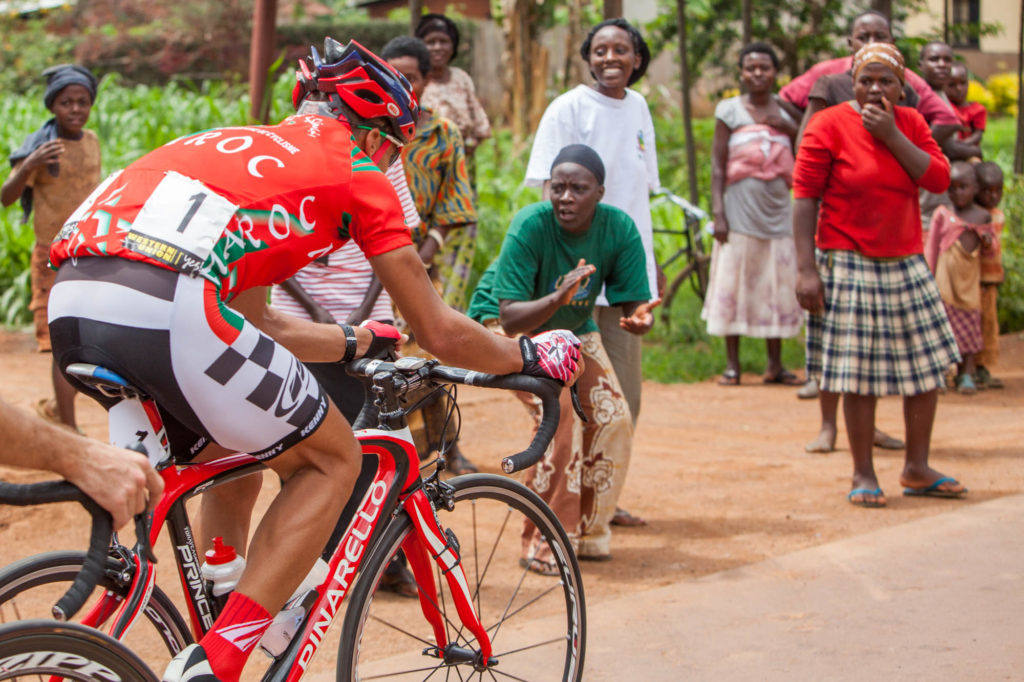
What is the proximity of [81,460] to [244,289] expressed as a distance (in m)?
0.63

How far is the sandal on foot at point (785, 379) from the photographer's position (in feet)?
28.5

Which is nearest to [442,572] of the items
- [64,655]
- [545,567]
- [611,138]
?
[64,655]

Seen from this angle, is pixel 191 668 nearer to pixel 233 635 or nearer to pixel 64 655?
pixel 233 635

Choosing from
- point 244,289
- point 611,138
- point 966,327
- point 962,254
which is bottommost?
point 966,327

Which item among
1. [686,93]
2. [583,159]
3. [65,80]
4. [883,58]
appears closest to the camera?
[583,159]

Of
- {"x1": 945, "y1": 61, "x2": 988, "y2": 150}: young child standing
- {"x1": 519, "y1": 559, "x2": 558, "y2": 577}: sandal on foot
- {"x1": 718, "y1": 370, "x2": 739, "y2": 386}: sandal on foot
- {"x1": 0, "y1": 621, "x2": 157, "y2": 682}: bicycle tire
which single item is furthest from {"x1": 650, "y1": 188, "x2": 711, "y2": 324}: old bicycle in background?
{"x1": 0, "y1": 621, "x2": 157, "y2": 682}: bicycle tire

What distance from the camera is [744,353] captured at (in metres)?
9.66

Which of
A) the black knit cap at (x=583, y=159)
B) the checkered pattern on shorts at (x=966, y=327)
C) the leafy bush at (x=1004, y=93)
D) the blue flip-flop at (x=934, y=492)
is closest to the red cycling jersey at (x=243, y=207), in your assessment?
the black knit cap at (x=583, y=159)

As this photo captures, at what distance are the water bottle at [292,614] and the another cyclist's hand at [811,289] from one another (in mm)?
3659

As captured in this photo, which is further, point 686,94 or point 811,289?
point 686,94

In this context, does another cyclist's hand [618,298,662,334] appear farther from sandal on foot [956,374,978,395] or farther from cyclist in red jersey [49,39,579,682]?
sandal on foot [956,374,978,395]

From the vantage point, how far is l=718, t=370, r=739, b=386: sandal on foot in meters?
8.77

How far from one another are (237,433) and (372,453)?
422 mm

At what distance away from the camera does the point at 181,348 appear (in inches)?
98.0
